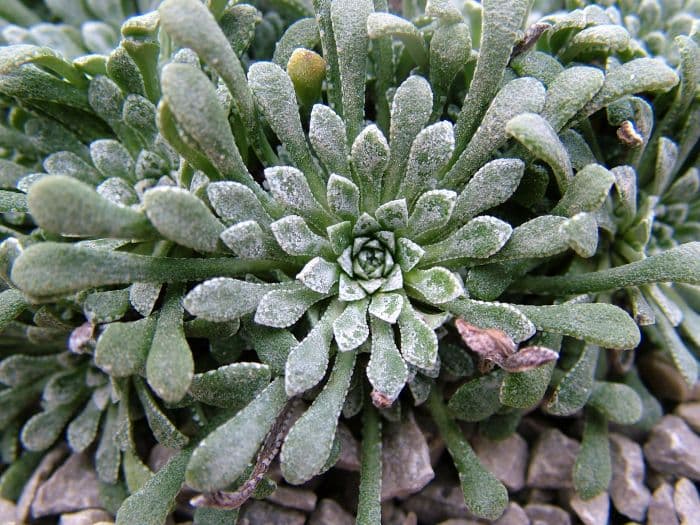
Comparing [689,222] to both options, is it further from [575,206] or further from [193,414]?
[193,414]

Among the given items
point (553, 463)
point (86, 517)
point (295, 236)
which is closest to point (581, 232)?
point (295, 236)

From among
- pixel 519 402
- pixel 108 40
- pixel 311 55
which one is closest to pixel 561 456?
pixel 519 402

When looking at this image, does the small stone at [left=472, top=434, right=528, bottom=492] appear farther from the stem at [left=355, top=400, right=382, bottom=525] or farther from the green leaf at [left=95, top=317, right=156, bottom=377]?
the green leaf at [left=95, top=317, right=156, bottom=377]

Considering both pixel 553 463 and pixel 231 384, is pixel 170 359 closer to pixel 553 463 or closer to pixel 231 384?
pixel 231 384

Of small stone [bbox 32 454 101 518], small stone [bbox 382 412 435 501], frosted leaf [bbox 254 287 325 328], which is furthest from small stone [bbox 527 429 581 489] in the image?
small stone [bbox 32 454 101 518]

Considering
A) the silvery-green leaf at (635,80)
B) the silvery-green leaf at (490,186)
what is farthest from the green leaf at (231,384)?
the silvery-green leaf at (635,80)

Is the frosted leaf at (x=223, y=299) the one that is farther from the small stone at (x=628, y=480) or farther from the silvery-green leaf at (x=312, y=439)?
the small stone at (x=628, y=480)
